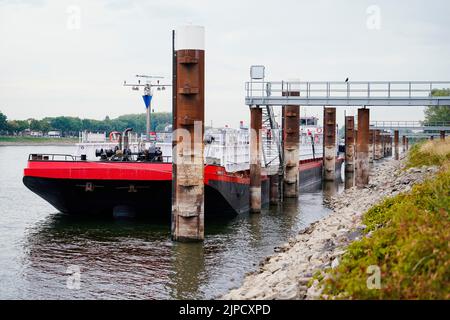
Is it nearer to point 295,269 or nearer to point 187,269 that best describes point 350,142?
point 187,269

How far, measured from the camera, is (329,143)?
158ft

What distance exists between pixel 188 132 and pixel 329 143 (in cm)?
3043

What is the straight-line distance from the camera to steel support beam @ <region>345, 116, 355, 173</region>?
54.0 m

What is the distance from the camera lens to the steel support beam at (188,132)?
1941cm

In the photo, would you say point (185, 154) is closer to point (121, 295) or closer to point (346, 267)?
point (121, 295)

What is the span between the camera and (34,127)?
149750mm

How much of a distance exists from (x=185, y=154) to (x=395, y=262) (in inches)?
431

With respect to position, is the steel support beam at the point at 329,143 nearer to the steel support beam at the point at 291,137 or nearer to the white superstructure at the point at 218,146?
the white superstructure at the point at 218,146

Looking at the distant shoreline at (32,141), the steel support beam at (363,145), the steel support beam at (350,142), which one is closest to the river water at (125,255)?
the steel support beam at (363,145)

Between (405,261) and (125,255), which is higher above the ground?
(405,261)

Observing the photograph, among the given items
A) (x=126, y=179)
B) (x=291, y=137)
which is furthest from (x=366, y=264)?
(x=291, y=137)

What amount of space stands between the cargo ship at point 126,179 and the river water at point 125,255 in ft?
2.35

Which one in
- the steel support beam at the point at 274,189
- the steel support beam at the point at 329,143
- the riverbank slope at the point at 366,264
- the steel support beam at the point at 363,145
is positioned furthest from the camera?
the steel support beam at the point at 329,143

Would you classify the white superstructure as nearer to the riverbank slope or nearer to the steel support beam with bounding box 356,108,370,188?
the steel support beam with bounding box 356,108,370,188
